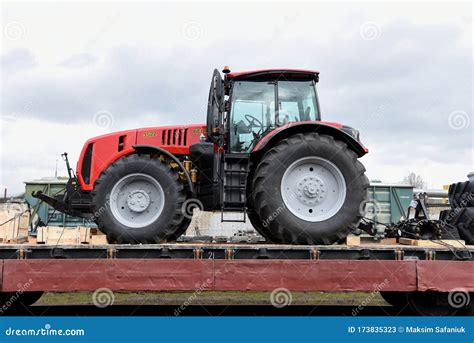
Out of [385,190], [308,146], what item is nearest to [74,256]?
[308,146]

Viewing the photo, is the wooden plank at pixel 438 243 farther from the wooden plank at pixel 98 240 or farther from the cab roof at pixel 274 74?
the wooden plank at pixel 98 240

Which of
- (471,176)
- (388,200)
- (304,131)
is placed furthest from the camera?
(388,200)

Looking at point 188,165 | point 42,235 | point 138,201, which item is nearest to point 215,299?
point 188,165

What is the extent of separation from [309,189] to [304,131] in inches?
28.9

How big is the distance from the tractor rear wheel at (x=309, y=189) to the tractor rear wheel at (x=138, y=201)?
105 cm

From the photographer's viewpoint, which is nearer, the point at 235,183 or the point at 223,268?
the point at 223,268

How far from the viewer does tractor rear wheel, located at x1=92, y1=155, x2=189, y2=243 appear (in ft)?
18.7

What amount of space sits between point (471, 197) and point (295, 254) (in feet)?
10.3

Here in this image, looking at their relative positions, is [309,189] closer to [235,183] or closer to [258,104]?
[235,183]

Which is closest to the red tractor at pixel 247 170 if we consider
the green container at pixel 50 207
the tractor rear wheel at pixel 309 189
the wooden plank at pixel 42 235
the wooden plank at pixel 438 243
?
the tractor rear wheel at pixel 309 189

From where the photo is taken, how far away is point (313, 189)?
18.3ft

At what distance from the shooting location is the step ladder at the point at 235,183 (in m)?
5.77

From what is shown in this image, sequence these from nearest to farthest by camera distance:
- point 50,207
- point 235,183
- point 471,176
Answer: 1. point 235,183
2. point 471,176
3. point 50,207

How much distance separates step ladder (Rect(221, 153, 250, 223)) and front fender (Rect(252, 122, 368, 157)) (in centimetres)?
30
